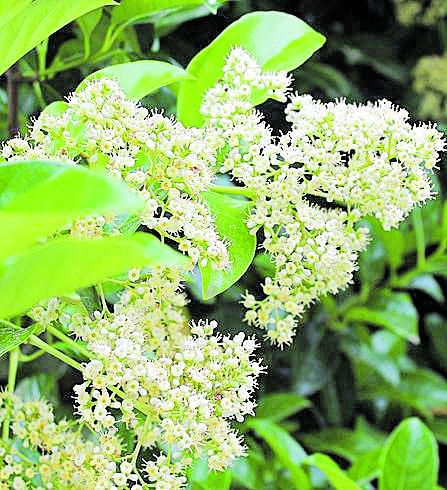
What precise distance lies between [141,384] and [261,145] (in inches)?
7.6

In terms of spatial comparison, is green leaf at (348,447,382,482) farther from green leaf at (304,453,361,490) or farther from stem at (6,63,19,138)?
stem at (6,63,19,138)

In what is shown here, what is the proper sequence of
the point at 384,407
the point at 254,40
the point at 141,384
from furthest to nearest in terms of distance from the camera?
the point at 384,407 → the point at 254,40 → the point at 141,384

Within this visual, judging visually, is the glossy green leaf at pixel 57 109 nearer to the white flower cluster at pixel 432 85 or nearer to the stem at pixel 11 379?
the stem at pixel 11 379

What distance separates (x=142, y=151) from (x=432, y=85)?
1.02 m

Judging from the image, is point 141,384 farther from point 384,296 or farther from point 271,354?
point 384,296

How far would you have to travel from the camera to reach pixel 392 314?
1.34 metres

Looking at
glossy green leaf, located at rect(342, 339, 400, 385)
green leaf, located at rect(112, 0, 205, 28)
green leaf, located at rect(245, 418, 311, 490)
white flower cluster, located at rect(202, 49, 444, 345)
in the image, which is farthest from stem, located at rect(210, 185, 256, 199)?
glossy green leaf, located at rect(342, 339, 400, 385)

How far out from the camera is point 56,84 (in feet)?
3.05

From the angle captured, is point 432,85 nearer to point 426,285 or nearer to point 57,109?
point 426,285

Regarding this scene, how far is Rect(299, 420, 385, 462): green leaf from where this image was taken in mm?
1383

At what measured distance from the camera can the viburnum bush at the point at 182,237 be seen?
0.56 metres

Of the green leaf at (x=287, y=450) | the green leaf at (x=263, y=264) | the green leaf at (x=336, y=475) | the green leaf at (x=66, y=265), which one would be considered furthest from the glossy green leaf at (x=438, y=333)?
the green leaf at (x=66, y=265)

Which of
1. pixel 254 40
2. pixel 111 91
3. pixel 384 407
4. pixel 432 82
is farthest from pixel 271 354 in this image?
pixel 111 91

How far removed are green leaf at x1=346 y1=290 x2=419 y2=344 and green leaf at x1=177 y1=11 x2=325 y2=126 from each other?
2.08ft
